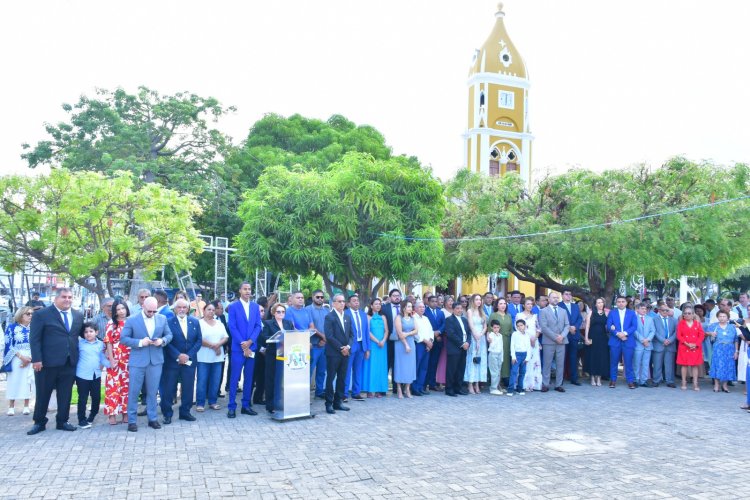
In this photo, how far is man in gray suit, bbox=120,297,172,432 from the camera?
8.54m

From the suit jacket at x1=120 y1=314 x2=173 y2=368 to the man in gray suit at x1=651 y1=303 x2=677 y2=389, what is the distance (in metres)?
10.2

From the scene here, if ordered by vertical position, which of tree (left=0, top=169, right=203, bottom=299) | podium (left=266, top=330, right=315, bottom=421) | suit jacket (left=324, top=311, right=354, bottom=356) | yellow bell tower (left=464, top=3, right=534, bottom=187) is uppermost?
yellow bell tower (left=464, top=3, right=534, bottom=187)

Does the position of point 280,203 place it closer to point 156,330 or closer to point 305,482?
point 156,330

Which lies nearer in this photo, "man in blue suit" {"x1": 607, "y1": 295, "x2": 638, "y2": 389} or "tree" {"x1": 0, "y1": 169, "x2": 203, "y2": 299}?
"man in blue suit" {"x1": 607, "y1": 295, "x2": 638, "y2": 389}

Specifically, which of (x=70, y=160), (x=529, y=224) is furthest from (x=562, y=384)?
(x=70, y=160)

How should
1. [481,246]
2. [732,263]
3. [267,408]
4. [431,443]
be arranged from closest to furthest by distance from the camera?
[431,443] → [267,408] → [732,263] → [481,246]

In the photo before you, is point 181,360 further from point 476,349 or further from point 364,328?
point 476,349

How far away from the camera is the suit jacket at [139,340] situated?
8.58m

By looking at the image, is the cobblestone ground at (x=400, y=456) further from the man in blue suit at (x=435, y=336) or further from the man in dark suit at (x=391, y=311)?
the man in blue suit at (x=435, y=336)

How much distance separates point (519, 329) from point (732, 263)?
24.8 ft

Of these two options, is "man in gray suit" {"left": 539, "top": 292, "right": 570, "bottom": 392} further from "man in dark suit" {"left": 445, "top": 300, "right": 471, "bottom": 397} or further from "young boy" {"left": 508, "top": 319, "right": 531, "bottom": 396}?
"man in dark suit" {"left": 445, "top": 300, "right": 471, "bottom": 397}

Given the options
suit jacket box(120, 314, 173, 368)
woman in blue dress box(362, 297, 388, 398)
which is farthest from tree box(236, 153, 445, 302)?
suit jacket box(120, 314, 173, 368)

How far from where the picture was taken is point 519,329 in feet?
40.1

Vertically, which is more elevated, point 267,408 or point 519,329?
point 519,329
